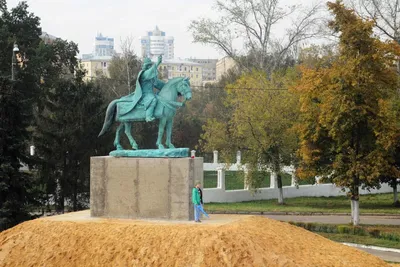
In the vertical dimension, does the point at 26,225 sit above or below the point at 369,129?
below

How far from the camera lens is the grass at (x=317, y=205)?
30656 mm

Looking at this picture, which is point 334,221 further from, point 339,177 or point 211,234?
point 211,234

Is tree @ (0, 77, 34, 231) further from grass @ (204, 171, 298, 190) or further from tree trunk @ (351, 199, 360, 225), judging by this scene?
grass @ (204, 171, 298, 190)

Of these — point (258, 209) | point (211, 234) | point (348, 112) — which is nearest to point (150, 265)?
point (211, 234)

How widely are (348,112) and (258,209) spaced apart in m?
8.16

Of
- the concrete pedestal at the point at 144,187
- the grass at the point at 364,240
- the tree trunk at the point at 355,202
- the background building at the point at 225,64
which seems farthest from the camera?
the background building at the point at 225,64

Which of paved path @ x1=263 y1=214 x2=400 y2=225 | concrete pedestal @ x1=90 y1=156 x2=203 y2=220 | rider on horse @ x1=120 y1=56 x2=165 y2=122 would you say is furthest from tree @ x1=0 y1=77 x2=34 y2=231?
paved path @ x1=263 y1=214 x2=400 y2=225

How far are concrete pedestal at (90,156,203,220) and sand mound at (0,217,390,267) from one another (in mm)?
881

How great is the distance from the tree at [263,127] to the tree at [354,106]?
8.02 metres

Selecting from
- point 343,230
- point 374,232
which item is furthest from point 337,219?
point 374,232

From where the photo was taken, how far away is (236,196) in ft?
114

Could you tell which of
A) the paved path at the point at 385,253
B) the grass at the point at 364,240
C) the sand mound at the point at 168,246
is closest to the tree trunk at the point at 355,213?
the grass at the point at 364,240

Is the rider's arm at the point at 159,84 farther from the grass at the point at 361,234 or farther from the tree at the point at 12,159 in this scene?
the grass at the point at 361,234

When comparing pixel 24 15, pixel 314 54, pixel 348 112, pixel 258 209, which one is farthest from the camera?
pixel 314 54
